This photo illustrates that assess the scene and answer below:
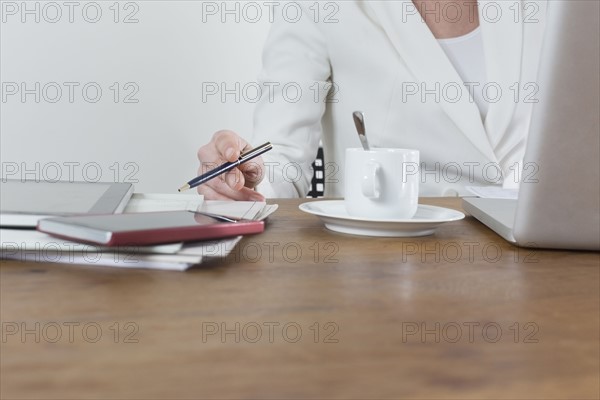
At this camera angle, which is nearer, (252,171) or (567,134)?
(567,134)

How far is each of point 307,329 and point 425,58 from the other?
1.24 meters

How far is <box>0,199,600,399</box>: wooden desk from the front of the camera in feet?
0.96

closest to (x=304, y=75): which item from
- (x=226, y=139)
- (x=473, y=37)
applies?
(x=473, y=37)

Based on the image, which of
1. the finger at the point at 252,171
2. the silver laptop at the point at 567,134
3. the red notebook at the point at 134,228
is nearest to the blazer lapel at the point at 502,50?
the finger at the point at 252,171

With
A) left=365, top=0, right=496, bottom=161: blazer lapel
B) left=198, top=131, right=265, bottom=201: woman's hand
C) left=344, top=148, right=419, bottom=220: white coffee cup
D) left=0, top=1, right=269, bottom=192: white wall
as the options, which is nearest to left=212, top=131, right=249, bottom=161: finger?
left=198, top=131, right=265, bottom=201: woman's hand

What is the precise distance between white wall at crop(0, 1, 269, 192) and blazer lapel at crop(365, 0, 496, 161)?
36.0 inches

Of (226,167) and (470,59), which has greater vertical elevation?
(470,59)

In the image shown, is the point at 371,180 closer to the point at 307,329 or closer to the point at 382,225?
the point at 382,225

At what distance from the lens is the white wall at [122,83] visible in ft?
7.05

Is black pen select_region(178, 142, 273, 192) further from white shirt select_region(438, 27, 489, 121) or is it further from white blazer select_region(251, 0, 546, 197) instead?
white shirt select_region(438, 27, 489, 121)

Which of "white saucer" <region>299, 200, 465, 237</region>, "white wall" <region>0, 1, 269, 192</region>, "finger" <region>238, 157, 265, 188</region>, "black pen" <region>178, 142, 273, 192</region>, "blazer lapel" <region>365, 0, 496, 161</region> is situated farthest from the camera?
"white wall" <region>0, 1, 269, 192</region>

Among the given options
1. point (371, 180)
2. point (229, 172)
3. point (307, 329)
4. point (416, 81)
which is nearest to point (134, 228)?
point (307, 329)

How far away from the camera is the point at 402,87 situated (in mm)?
1543

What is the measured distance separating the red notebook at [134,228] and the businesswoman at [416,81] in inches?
33.1
